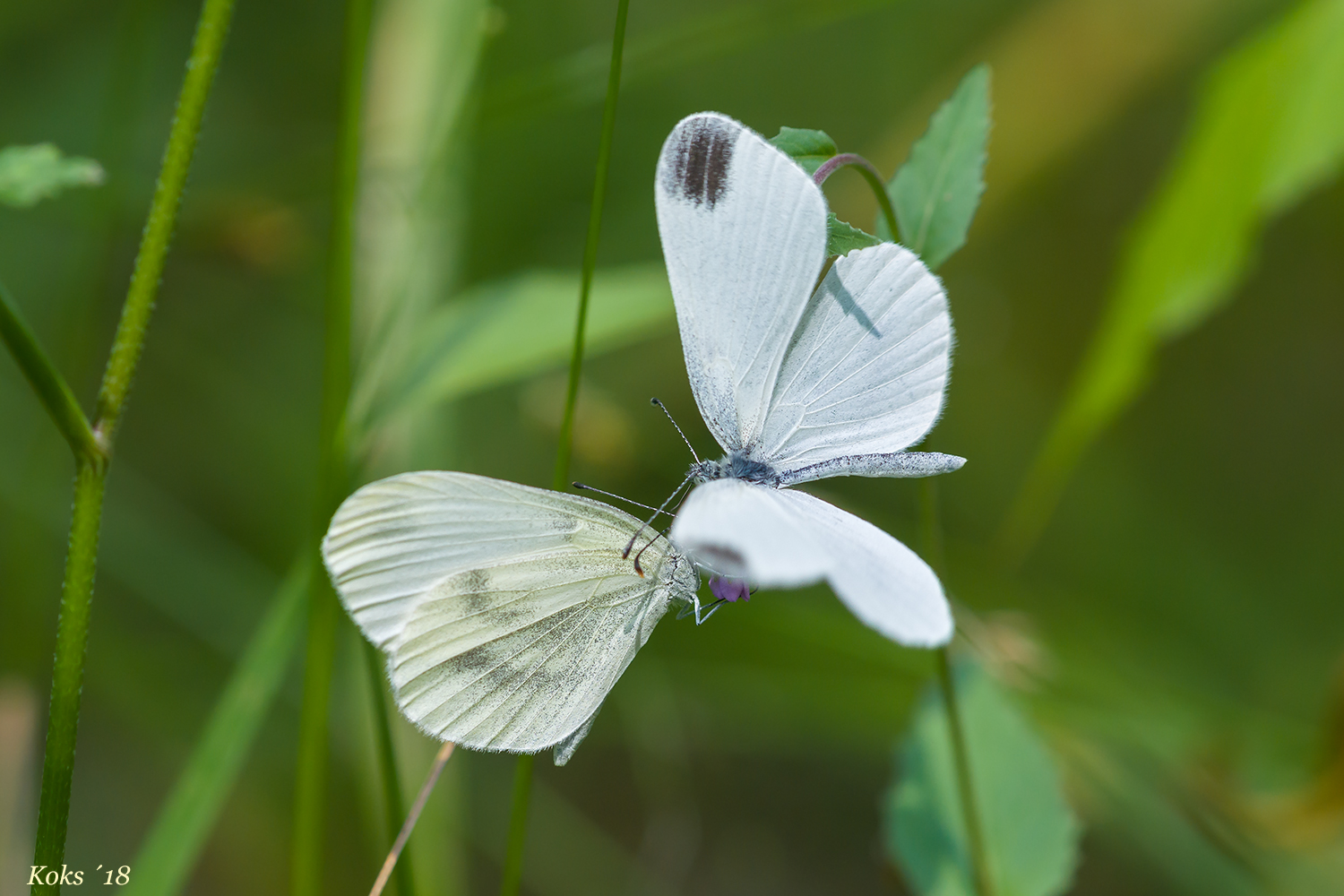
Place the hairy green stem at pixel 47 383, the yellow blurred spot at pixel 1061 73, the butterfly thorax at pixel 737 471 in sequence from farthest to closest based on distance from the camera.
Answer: the yellow blurred spot at pixel 1061 73, the butterfly thorax at pixel 737 471, the hairy green stem at pixel 47 383

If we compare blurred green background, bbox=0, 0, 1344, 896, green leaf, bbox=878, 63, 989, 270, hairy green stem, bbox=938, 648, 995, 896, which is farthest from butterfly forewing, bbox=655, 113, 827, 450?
blurred green background, bbox=0, 0, 1344, 896

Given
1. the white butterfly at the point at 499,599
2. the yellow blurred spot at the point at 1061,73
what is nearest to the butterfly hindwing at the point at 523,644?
the white butterfly at the point at 499,599

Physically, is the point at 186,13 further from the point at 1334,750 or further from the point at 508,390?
the point at 1334,750

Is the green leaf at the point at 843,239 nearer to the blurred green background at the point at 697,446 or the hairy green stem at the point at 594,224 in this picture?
the hairy green stem at the point at 594,224

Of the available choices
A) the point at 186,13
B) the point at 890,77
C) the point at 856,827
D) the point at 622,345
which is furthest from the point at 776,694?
the point at 186,13

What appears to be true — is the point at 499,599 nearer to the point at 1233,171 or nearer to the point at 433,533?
the point at 433,533

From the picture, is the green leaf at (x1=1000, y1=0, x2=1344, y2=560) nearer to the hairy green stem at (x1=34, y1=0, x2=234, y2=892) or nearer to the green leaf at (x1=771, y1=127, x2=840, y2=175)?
the green leaf at (x1=771, y1=127, x2=840, y2=175)
